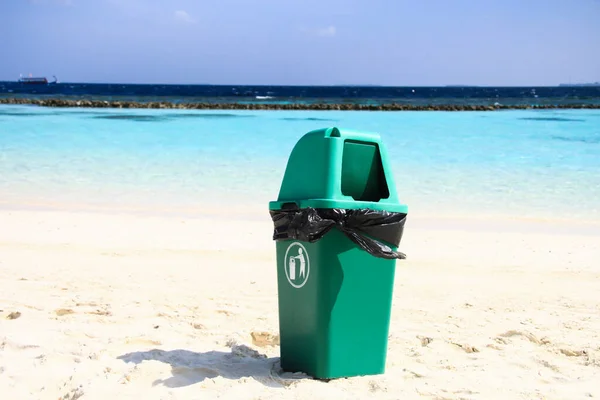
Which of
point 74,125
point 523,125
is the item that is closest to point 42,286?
point 74,125

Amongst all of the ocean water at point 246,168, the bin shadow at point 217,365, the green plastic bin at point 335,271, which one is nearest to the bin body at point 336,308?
the green plastic bin at point 335,271

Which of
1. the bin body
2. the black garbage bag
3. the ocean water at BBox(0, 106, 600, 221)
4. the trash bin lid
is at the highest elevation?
the trash bin lid

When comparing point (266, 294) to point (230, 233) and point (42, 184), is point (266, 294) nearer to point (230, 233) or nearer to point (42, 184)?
point (230, 233)

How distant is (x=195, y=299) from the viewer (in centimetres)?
417

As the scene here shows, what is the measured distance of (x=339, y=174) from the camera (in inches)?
103

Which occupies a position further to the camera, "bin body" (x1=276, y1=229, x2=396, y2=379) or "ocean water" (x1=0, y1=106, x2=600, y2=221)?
"ocean water" (x1=0, y1=106, x2=600, y2=221)

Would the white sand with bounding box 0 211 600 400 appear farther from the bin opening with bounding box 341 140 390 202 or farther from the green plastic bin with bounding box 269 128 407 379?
the bin opening with bounding box 341 140 390 202

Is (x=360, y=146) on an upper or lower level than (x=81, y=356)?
upper

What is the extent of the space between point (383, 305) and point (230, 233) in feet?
12.8

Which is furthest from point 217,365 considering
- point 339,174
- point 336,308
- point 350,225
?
point 339,174

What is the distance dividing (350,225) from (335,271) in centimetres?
18

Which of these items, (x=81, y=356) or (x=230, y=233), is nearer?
(x=81, y=356)

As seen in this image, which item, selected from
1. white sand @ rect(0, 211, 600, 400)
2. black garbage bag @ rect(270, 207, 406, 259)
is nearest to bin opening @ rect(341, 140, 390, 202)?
black garbage bag @ rect(270, 207, 406, 259)

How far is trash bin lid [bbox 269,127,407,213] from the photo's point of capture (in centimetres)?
259
